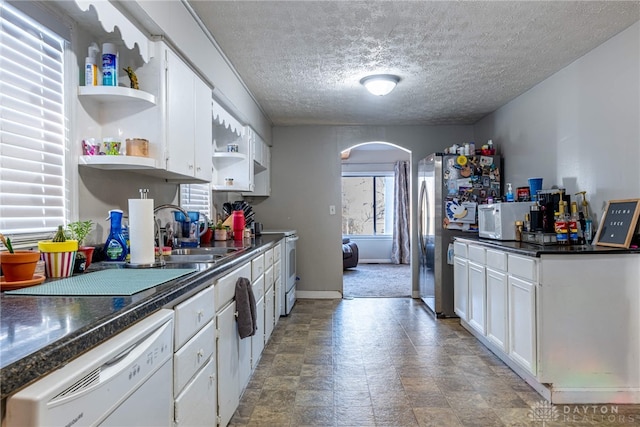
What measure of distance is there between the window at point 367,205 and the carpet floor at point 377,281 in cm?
97

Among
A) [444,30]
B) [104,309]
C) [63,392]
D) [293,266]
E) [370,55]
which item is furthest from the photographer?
[293,266]

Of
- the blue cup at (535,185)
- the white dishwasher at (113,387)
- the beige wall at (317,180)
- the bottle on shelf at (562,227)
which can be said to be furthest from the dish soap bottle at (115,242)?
the beige wall at (317,180)

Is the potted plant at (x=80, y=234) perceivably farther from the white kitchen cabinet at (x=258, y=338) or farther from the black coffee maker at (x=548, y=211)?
the black coffee maker at (x=548, y=211)

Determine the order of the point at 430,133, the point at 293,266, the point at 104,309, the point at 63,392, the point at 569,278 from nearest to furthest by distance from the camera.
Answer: the point at 63,392 → the point at 104,309 → the point at 569,278 → the point at 293,266 → the point at 430,133

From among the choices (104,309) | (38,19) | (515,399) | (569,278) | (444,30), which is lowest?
(515,399)

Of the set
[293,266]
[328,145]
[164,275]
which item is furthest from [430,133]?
[164,275]

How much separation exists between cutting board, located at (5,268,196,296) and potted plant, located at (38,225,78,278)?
5cm

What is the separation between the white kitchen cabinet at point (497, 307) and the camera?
8.80 feet

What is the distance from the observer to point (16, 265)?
1.23m

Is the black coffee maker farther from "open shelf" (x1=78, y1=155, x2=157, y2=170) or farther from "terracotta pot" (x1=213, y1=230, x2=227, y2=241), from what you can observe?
"open shelf" (x1=78, y1=155, x2=157, y2=170)

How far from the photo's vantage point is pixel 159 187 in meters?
2.51

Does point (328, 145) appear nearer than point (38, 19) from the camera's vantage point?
No

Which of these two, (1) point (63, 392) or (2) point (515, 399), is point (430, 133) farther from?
(1) point (63, 392)

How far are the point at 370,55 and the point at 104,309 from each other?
247 cm
